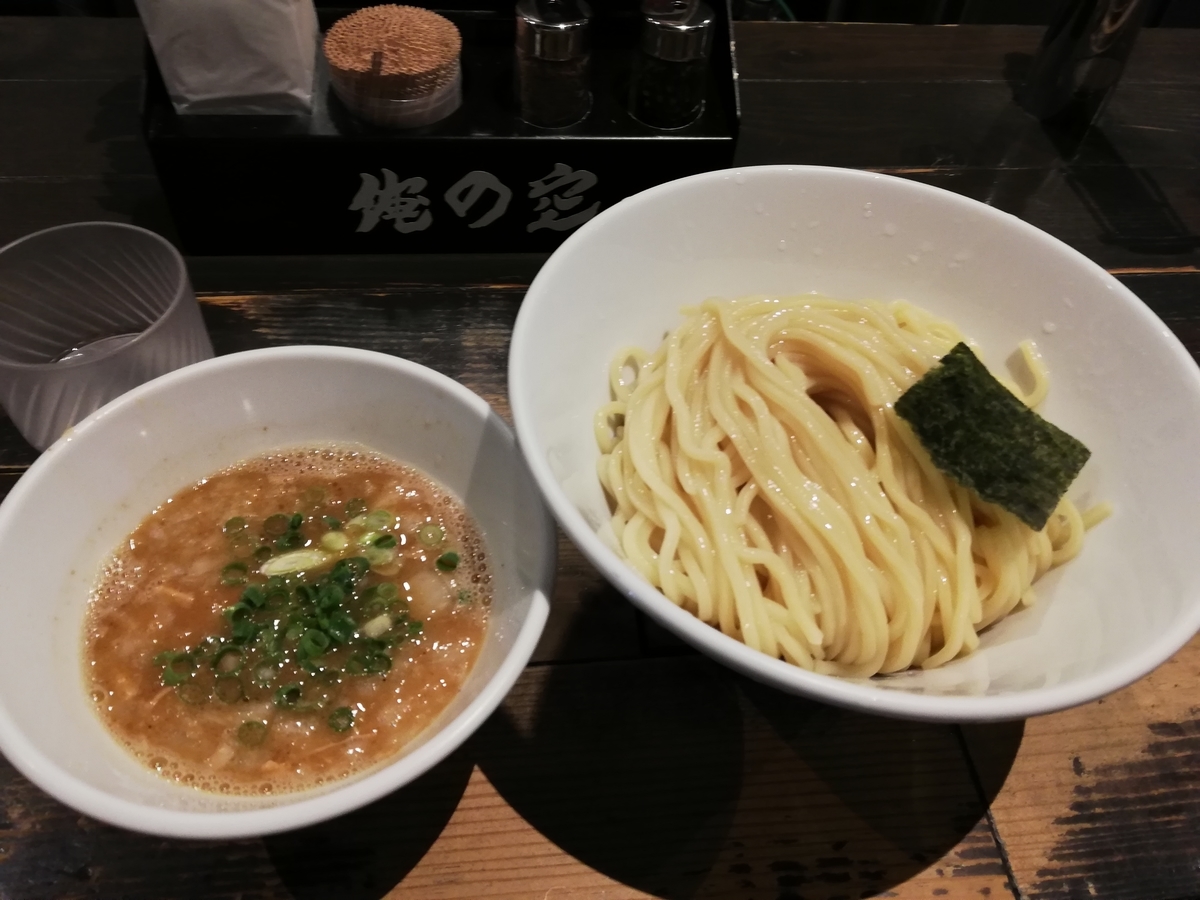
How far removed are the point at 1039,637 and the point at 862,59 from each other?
2.13 meters

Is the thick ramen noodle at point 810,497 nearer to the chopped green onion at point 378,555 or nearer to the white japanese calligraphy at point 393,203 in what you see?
the chopped green onion at point 378,555

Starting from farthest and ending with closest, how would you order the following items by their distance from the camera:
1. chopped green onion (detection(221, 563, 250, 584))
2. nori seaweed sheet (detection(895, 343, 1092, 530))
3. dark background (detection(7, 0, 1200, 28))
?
dark background (detection(7, 0, 1200, 28))
chopped green onion (detection(221, 563, 250, 584))
nori seaweed sheet (detection(895, 343, 1092, 530))

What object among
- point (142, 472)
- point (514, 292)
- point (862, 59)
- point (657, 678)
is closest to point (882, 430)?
point (657, 678)

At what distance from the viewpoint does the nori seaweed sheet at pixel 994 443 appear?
105 cm

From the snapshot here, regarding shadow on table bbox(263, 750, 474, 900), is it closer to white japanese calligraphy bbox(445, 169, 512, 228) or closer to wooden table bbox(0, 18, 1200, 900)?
wooden table bbox(0, 18, 1200, 900)

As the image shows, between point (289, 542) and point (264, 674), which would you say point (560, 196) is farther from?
point (264, 674)

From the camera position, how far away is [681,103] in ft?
5.91

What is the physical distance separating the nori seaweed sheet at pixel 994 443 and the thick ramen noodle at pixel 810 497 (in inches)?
2.4

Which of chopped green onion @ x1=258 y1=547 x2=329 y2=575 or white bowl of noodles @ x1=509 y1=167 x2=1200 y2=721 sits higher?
white bowl of noodles @ x1=509 y1=167 x2=1200 y2=721

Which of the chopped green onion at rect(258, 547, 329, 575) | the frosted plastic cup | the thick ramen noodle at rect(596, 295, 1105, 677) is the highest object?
the thick ramen noodle at rect(596, 295, 1105, 677)

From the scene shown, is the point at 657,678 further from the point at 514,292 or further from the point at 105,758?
the point at 514,292

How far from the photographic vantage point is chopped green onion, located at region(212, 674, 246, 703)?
1098 mm

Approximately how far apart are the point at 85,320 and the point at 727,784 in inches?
57.1

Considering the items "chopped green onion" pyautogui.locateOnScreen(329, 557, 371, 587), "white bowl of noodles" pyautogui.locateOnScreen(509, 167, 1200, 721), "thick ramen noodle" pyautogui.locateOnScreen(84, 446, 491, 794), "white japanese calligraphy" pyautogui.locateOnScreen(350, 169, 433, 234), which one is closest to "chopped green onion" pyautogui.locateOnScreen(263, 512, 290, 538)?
"thick ramen noodle" pyautogui.locateOnScreen(84, 446, 491, 794)
